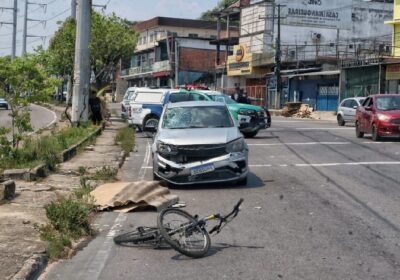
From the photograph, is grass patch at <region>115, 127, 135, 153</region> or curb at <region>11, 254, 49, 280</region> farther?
grass patch at <region>115, 127, 135, 153</region>

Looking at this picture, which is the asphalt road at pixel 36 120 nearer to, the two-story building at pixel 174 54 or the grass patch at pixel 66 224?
the grass patch at pixel 66 224

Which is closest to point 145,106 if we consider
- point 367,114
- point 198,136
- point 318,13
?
point 367,114

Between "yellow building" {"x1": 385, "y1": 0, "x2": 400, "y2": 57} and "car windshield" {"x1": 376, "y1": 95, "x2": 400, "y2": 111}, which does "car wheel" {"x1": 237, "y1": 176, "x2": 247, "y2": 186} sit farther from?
"yellow building" {"x1": 385, "y1": 0, "x2": 400, "y2": 57}

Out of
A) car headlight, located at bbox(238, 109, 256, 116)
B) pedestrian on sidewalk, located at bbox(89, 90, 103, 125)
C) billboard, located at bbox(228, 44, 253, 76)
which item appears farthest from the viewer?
billboard, located at bbox(228, 44, 253, 76)

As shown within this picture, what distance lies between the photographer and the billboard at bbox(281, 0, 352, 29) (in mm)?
68750

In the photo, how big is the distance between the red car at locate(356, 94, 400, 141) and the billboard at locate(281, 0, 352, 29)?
45.6m

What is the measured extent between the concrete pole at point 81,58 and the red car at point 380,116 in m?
10.7

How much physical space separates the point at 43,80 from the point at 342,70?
126ft

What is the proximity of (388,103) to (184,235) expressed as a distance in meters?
16.9

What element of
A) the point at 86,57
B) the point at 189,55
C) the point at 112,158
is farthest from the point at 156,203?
the point at 189,55

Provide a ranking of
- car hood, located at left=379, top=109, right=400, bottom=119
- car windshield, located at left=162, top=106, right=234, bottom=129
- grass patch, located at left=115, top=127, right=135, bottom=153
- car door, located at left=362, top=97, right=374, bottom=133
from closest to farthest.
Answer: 1. car windshield, located at left=162, top=106, right=234, bottom=129
2. grass patch, located at left=115, top=127, right=135, bottom=153
3. car hood, located at left=379, top=109, right=400, bottom=119
4. car door, located at left=362, top=97, right=374, bottom=133

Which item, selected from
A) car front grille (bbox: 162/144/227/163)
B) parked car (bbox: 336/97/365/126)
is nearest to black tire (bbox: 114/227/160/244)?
car front grille (bbox: 162/144/227/163)

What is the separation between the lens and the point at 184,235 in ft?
24.4

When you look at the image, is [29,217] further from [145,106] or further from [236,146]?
[145,106]
